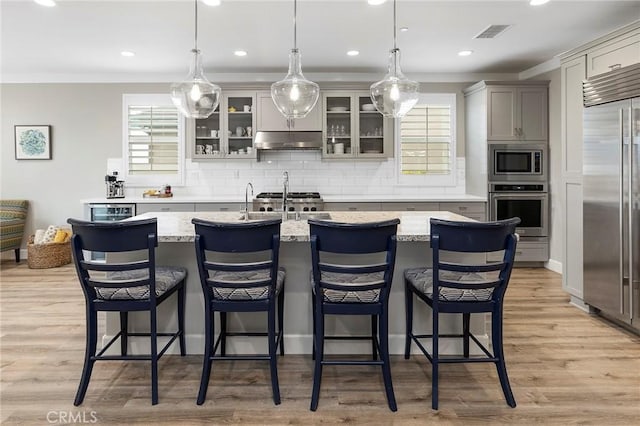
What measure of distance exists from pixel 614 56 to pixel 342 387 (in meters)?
3.18

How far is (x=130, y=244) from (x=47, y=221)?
4746mm

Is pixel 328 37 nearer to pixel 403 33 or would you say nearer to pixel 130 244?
pixel 403 33

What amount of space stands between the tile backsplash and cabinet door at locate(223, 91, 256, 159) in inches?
12.4

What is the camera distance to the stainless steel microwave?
5.38m

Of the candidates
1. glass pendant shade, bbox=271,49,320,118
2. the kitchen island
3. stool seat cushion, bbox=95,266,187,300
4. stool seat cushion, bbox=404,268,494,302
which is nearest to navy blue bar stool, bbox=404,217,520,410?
stool seat cushion, bbox=404,268,494,302

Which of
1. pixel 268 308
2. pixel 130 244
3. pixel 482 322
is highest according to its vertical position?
pixel 130 244

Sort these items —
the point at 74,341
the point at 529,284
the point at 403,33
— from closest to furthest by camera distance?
the point at 74,341, the point at 403,33, the point at 529,284

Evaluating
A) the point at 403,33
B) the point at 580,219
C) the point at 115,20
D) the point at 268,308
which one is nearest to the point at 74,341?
the point at 268,308

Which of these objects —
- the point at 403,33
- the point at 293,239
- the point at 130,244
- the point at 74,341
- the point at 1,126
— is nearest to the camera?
the point at 130,244

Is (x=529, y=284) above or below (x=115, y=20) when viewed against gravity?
below

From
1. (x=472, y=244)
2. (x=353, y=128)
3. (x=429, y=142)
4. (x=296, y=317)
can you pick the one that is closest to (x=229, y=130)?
(x=353, y=128)

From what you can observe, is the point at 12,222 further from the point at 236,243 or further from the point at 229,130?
the point at 236,243

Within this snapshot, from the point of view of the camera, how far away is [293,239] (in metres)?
2.47

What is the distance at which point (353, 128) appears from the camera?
5656mm
